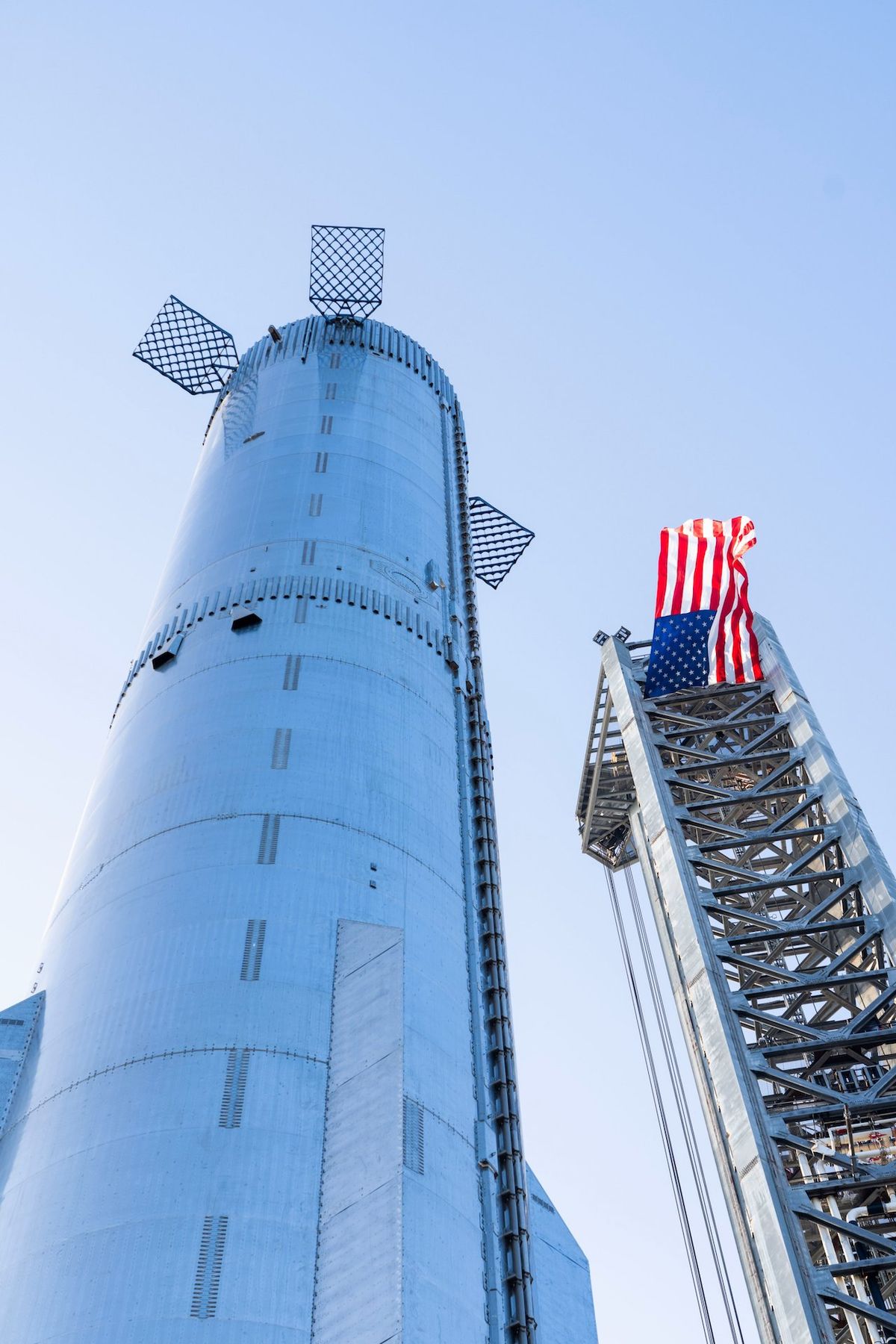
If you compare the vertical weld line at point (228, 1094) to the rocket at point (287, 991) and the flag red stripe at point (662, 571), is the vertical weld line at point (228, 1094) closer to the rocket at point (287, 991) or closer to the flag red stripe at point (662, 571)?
the rocket at point (287, 991)

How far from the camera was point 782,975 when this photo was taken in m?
25.0

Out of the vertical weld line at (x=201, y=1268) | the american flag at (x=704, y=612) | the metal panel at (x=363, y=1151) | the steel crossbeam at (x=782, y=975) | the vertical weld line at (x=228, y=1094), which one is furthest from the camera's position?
the american flag at (x=704, y=612)

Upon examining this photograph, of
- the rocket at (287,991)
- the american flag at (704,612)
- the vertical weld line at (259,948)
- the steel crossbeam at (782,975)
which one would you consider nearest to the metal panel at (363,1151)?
the rocket at (287,991)

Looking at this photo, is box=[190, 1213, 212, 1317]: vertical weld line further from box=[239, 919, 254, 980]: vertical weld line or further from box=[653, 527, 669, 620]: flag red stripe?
box=[653, 527, 669, 620]: flag red stripe

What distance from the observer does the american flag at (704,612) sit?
3200cm

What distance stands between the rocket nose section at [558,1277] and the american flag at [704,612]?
13.8m

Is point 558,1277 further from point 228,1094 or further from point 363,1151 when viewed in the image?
point 228,1094

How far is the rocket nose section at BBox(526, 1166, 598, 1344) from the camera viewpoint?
20594 mm

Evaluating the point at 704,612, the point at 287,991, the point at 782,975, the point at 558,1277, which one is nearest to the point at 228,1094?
the point at 287,991

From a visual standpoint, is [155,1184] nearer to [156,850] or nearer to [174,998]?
[174,998]

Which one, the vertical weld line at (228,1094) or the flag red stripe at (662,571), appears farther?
the flag red stripe at (662,571)

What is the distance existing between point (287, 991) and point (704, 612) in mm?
17450

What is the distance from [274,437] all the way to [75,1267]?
20686 millimetres

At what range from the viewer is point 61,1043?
62.9ft
